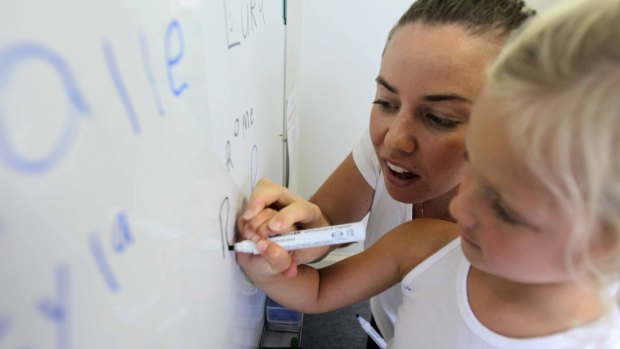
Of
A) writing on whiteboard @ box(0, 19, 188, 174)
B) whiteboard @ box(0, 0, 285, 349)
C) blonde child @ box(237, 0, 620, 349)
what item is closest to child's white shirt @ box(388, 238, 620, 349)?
blonde child @ box(237, 0, 620, 349)

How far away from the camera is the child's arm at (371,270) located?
508mm

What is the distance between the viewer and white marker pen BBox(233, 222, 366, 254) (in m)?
0.41

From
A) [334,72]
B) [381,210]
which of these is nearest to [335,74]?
[334,72]

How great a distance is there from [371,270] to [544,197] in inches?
10.8

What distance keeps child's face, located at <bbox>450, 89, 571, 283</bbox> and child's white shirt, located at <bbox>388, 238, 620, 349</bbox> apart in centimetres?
9

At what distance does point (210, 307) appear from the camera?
1.24 feet

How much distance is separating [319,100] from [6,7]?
3.61ft

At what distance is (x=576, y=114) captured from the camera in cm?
27

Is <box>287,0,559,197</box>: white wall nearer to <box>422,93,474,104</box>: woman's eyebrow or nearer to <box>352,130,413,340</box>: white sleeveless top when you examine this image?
<box>352,130,413,340</box>: white sleeveless top

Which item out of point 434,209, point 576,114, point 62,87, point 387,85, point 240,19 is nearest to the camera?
point 62,87

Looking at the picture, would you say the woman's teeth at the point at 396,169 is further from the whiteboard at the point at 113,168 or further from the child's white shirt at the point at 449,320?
the whiteboard at the point at 113,168

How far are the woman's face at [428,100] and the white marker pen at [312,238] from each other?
0.46 feet

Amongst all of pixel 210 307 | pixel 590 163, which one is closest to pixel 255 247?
pixel 210 307

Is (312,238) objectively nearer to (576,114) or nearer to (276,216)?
(276,216)
